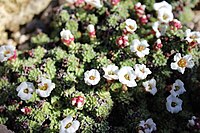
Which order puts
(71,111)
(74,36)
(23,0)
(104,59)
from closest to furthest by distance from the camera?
1. (71,111)
2. (104,59)
3. (74,36)
4. (23,0)

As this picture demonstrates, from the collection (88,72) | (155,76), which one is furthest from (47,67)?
(155,76)

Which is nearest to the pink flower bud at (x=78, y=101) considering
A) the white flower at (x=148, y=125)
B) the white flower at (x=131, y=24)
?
the white flower at (x=148, y=125)

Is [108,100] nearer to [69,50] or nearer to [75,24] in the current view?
[69,50]

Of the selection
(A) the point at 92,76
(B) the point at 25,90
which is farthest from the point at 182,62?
(B) the point at 25,90

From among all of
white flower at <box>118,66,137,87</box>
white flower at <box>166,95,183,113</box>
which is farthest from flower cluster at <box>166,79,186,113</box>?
white flower at <box>118,66,137,87</box>

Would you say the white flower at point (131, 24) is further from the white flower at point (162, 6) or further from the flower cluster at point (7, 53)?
the flower cluster at point (7, 53)
